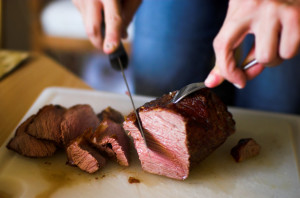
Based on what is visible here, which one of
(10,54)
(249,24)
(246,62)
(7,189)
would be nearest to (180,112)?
(246,62)

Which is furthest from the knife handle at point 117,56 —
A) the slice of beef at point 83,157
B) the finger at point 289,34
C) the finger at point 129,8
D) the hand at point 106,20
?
the finger at point 289,34

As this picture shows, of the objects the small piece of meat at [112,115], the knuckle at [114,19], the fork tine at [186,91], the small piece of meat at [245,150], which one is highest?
the knuckle at [114,19]

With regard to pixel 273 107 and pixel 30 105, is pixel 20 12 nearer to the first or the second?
pixel 30 105

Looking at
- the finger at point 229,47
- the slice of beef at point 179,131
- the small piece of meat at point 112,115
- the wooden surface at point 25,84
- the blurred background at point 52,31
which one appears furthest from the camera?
the blurred background at point 52,31

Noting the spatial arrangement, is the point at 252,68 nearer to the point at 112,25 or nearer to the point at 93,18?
the point at 112,25

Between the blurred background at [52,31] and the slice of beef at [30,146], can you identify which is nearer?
the slice of beef at [30,146]

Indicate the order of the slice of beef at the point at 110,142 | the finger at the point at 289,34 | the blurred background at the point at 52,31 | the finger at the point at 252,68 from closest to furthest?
1. the finger at the point at 289,34
2. the finger at the point at 252,68
3. the slice of beef at the point at 110,142
4. the blurred background at the point at 52,31

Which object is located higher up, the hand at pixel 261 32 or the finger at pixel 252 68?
the hand at pixel 261 32

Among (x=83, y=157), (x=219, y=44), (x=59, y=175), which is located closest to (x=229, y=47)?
(x=219, y=44)

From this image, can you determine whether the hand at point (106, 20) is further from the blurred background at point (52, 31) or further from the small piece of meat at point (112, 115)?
the blurred background at point (52, 31)
